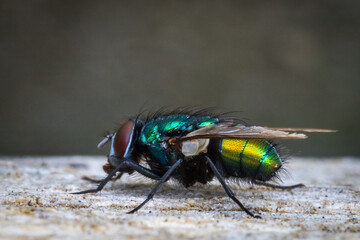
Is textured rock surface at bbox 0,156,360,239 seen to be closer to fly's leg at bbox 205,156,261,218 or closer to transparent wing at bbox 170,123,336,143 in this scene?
fly's leg at bbox 205,156,261,218

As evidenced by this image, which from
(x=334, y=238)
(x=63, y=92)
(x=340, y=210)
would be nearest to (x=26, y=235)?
(x=334, y=238)

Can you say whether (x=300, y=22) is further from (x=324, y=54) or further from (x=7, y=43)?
(x=7, y=43)

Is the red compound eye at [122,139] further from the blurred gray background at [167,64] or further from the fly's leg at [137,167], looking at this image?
the blurred gray background at [167,64]

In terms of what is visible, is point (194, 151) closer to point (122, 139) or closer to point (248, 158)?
point (248, 158)

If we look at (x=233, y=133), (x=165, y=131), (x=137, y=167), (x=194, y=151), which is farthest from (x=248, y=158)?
(x=137, y=167)

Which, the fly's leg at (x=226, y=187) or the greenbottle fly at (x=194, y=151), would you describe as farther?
the greenbottle fly at (x=194, y=151)

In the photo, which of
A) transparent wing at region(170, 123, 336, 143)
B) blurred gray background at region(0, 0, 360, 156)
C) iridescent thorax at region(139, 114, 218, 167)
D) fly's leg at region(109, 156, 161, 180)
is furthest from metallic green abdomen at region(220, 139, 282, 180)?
blurred gray background at region(0, 0, 360, 156)

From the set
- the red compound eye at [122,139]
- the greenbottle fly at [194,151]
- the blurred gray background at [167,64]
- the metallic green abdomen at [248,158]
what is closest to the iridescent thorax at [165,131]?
the greenbottle fly at [194,151]
